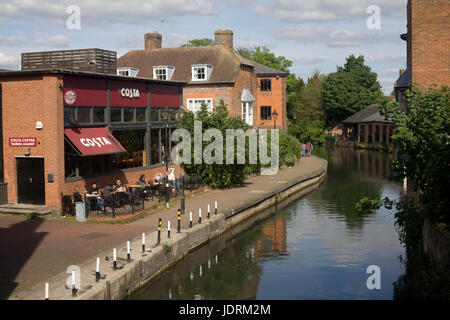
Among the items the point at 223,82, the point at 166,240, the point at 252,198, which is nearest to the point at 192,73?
the point at 223,82

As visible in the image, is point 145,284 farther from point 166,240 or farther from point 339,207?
point 339,207

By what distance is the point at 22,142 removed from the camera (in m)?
22.2

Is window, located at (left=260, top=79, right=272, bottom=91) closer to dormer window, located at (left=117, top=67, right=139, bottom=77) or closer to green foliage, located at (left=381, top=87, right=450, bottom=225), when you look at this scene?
dormer window, located at (left=117, top=67, right=139, bottom=77)

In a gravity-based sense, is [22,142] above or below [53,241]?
above

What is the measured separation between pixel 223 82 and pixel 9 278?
3140 centimetres

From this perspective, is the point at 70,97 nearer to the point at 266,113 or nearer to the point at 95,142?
the point at 95,142

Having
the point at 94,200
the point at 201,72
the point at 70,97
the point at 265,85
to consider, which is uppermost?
the point at 265,85

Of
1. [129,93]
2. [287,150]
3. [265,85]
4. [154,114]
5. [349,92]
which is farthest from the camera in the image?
[349,92]

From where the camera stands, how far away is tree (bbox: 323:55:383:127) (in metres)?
89.6

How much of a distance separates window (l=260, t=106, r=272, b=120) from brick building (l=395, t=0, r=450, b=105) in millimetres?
35604

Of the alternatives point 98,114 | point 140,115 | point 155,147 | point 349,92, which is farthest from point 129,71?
point 349,92

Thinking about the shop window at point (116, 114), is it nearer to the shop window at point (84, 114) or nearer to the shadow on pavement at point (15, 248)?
the shop window at point (84, 114)

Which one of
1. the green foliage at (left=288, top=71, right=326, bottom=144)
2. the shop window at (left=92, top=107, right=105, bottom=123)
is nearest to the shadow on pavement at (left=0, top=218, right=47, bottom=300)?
the shop window at (left=92, top=107, right=105, bottom=123)

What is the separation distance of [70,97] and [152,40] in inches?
1156
